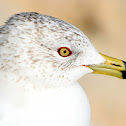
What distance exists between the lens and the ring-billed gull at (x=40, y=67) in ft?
5.07

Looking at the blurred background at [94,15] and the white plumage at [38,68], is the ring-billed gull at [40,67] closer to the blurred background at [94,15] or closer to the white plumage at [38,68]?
the white plumage at [38,68]

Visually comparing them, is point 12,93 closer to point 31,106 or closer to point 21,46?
point 31,106

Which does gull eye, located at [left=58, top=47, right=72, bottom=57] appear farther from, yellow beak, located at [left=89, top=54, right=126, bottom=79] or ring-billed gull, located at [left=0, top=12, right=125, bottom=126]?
yellow beak, located at [left=89, top=54, right=126, bottom=79]

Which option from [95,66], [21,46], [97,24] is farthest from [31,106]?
[97,24]

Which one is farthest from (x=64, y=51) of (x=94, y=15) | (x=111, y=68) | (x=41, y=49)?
(x=94, y=15)

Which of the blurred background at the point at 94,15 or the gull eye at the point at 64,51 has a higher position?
the gull eye at the point at 64,51

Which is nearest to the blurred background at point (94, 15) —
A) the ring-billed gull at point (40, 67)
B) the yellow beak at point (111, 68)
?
the yellow beak at point (111, 68)

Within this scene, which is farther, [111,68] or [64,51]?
[111,68]

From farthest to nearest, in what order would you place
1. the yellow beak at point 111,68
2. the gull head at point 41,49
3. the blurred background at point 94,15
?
the blurred background at point 94,15 → the yellow beak at point 111,68 → the gull head at point 41,49

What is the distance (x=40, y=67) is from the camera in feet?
5.10

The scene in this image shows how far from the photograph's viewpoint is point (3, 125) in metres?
1.58

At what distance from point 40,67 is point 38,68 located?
1 centimetres

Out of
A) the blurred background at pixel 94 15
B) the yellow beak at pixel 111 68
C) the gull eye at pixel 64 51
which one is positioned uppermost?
the gull eye at pixel 64 51

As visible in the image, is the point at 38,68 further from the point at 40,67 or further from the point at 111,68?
the point at 111,68
